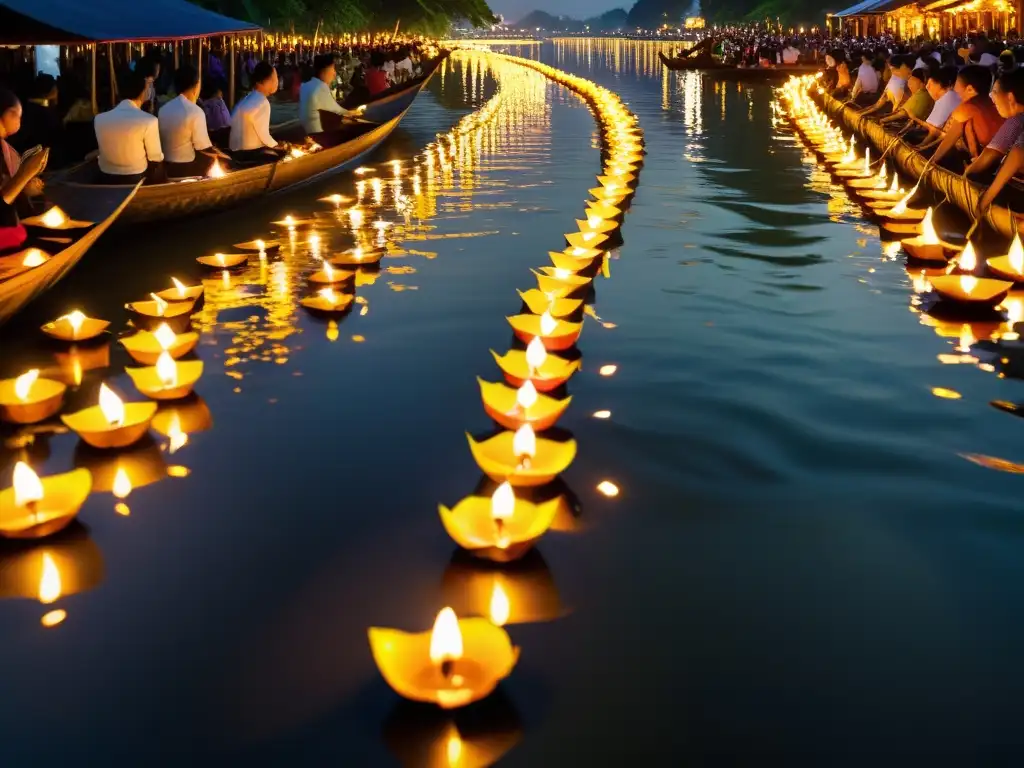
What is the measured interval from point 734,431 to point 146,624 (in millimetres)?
3418

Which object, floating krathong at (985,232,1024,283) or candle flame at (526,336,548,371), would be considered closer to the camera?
candle flame at (526,336,548,371)

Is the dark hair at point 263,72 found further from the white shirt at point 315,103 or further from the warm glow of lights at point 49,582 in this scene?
the warm glow of lights at point 49,582

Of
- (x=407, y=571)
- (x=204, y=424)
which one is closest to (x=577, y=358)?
(x=204, y=424)

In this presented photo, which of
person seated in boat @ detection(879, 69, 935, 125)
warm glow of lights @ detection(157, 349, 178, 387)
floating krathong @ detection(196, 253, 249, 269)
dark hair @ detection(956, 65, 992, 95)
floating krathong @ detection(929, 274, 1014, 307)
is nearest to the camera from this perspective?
warm glow of lights @ detection(157, 349, 178, 387)

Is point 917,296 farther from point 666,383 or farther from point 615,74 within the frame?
point 615,74

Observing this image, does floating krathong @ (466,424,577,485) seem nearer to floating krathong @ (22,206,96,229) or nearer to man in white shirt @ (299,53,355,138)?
floating krathong @ (22,206,96,229)

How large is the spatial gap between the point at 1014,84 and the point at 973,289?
2.42 m

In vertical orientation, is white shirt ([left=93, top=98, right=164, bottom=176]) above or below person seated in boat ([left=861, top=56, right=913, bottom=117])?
below

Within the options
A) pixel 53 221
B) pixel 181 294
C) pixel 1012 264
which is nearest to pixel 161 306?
A: pixel 181 294

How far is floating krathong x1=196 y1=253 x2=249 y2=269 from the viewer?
10.4 m

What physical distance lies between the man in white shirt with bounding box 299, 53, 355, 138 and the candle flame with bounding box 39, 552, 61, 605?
12174 mm

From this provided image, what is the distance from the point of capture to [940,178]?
1229 centimetres

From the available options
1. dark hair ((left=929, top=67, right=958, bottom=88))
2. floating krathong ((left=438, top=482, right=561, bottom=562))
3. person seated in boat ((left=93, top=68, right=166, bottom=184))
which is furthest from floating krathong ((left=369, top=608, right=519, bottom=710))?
dark hair ((left=929, top=67, right=958, bottom=88))

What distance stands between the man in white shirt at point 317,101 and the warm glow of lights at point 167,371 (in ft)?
32.8
